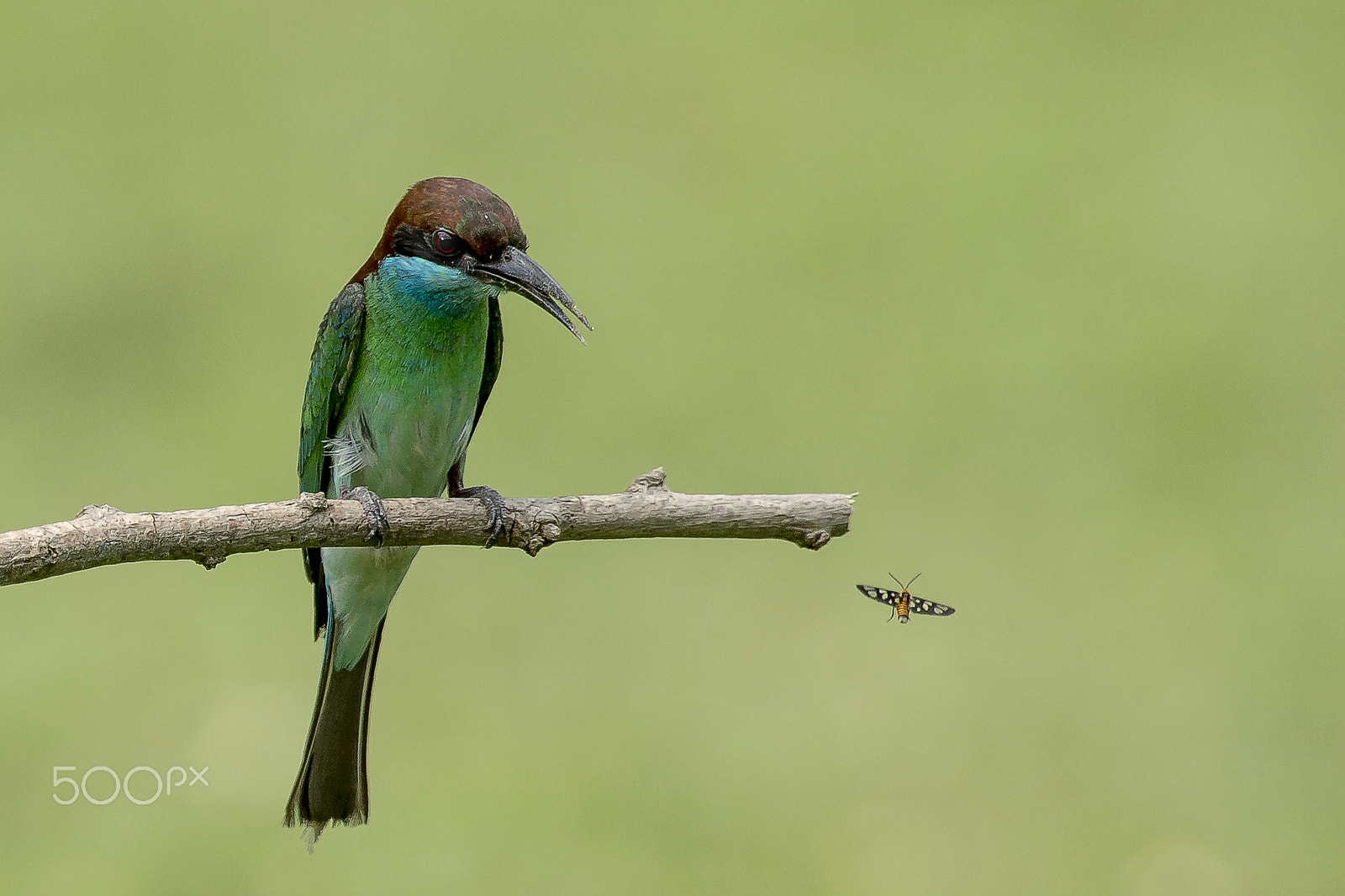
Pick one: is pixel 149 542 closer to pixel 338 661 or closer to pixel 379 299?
pixel 379 299

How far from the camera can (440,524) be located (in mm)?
1664

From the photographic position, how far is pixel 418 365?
196 cm

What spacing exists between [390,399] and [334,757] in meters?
0.56

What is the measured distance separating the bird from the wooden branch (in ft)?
0.21

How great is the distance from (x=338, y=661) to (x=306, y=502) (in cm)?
68

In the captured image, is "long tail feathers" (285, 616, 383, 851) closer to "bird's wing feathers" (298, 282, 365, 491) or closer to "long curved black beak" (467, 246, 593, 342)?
"bird's wing feathers" (298, 282, 365, 491)

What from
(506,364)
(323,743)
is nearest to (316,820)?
(323,743)

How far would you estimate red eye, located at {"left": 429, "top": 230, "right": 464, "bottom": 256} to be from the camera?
1.82 meters

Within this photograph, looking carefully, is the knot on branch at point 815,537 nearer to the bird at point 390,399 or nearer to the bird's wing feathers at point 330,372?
the bird at point 390,399

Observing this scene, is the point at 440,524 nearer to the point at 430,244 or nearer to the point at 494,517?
the point at 494,517

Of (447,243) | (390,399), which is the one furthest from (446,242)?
(390,399)

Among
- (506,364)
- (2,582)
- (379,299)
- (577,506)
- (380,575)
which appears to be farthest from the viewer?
(506,364)

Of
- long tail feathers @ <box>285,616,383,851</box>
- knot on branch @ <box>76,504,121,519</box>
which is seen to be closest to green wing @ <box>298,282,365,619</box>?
long tail feathers @ <box>285,616,383,851</box>

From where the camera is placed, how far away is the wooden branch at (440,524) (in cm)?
141
